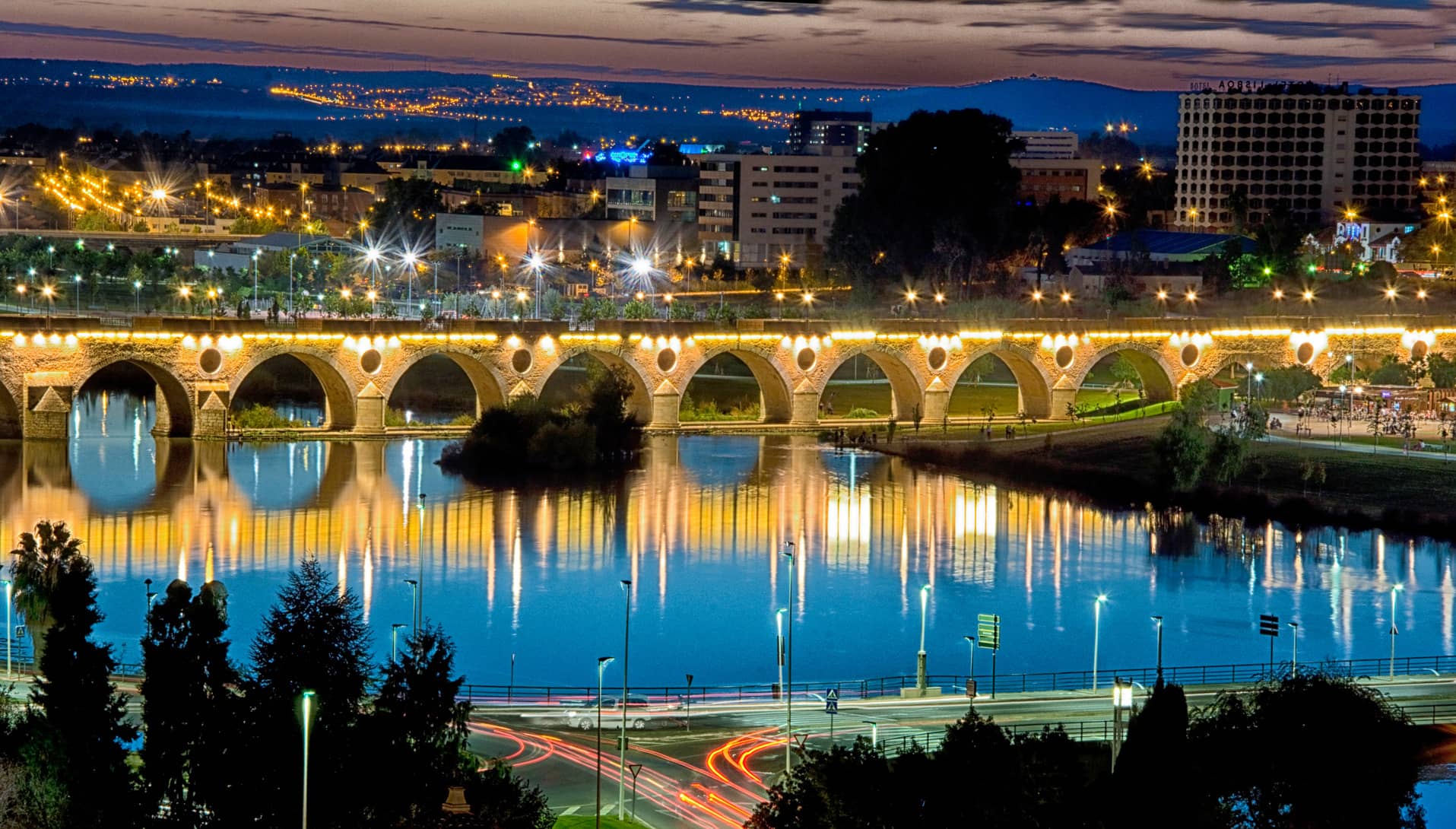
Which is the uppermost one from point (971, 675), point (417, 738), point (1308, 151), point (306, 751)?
point (1308, 151)

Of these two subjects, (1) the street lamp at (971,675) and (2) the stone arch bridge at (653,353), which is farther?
(2) the stone arch bridge at (653,353)

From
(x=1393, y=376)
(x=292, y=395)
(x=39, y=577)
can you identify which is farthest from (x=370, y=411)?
(x=1393, y=376)

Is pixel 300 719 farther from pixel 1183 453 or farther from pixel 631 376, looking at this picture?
pixel 631 376

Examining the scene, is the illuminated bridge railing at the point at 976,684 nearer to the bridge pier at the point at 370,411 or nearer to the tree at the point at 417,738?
the tree at the point at 417,738

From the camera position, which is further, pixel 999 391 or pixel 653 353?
pixel 999 391

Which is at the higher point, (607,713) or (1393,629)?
(1393,629)

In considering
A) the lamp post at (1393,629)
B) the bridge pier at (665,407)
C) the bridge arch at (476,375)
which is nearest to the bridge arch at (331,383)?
the bridge arch at (476,375)

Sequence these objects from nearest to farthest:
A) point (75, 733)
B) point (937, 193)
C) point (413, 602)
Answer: point (75, 733)
point (413, 602)
point (937, 193)
